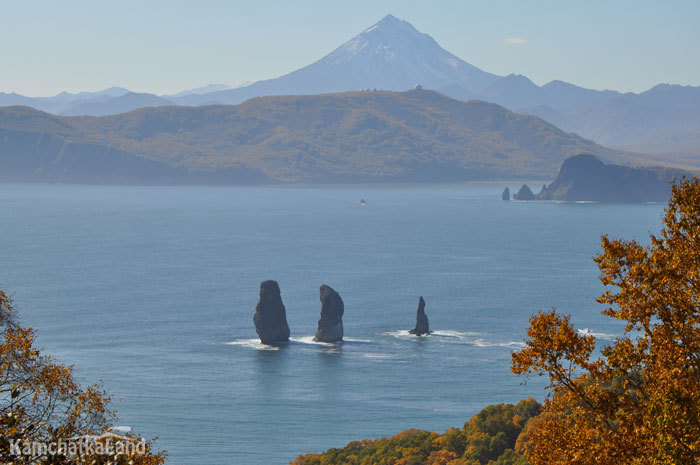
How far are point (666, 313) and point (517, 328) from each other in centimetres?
8793

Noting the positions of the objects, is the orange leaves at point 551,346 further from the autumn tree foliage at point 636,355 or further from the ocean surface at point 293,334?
the ocean surface at point 293,334

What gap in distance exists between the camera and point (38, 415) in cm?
1446

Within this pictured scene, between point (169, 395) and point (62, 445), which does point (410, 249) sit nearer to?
point (169, 395)

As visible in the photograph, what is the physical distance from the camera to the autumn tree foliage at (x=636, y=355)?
13.0 metres

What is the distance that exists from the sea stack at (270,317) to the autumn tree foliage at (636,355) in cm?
7952

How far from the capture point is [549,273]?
145625mm

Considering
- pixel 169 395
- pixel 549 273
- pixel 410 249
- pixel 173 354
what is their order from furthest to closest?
pixel 410 249
pixel 549 273
pixel 173 354
pixel 169 395

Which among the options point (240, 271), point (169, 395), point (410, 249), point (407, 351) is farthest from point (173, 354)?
point (410, 249)

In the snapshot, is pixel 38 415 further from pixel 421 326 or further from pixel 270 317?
pixel 421 326

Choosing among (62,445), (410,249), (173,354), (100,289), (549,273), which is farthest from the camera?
(410,249)

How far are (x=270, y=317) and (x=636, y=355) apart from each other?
8186cm

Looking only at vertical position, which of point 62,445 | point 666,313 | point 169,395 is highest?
point 666,313

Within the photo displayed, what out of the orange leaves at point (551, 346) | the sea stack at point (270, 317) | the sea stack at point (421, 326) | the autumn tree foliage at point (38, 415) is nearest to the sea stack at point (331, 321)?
the sea stack at point (270, 317)

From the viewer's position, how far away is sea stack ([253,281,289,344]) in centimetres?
9300
